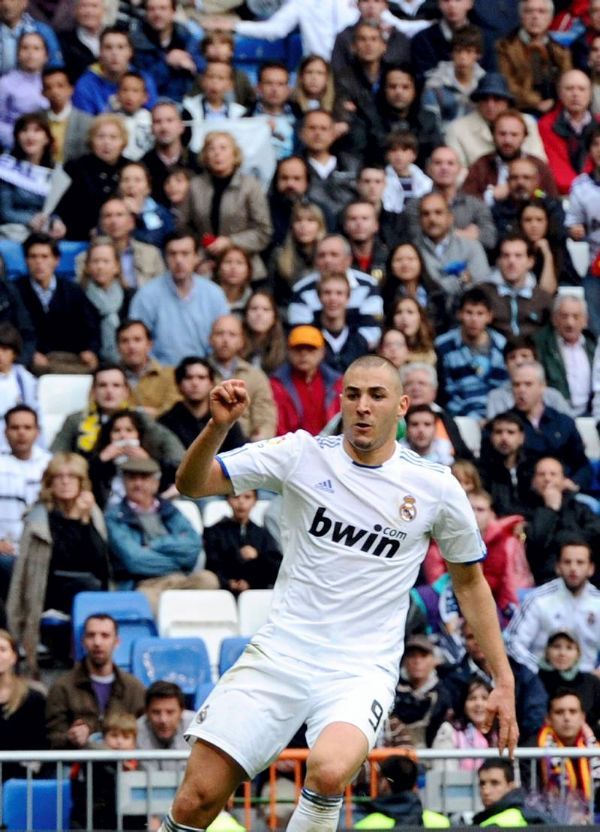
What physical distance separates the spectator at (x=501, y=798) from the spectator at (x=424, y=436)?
3.29 meters

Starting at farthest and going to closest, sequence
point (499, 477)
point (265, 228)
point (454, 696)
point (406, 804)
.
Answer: point (265, 228), point (499, 477), point (454, 696), point (406, 804)

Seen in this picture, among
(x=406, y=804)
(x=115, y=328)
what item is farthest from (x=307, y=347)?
(x=406, y=804)

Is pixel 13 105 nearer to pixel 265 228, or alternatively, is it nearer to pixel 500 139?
pixel 265 228

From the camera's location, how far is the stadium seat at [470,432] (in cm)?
1427

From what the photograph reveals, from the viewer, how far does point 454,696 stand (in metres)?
11.9

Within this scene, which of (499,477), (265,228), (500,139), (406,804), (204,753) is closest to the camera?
(204,753)

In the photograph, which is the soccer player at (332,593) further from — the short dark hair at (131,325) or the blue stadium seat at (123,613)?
the short dark hair at (131,325)

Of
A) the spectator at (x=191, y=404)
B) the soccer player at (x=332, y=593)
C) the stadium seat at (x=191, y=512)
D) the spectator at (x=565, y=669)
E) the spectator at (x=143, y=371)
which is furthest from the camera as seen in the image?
the spectator at (x=143, y=371)

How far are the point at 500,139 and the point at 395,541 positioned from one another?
909cm

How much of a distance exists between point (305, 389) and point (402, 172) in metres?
2.87

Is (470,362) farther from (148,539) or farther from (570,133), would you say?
(570,133)

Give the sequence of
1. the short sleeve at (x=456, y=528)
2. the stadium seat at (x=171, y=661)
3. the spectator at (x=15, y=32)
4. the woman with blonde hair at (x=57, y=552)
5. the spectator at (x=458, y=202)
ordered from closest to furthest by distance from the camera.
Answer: the short sleeve at (x=456, y=528) < the stadium seat at (x=171, y=661) < the woman with blonde hair at (x=57, y=552) < the spectator at (x=458, y=202) < the spectator at (x=15, y=32)

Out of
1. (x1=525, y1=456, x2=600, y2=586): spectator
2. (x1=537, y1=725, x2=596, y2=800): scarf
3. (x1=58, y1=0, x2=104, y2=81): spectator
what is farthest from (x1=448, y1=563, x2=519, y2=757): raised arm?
(x1=58, y1=0, x2=104, y2=81): spectator

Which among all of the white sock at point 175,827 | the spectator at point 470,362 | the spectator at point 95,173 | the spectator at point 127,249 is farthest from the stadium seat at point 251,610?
the white sock at point 175,827
